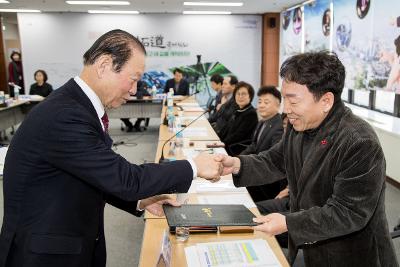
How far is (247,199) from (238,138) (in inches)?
85.6

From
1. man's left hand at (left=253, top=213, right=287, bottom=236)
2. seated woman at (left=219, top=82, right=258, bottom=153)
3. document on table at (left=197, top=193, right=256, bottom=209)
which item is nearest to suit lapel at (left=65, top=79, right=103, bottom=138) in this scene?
man's left hand at (left=253, top=213, right=287, bottom=236)

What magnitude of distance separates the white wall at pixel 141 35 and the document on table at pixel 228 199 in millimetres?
8917

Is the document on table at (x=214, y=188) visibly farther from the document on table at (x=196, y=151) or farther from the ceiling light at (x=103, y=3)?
the ceiling light at (x=103, y=3)

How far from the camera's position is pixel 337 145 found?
1341 millimetres

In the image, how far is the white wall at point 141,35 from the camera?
10445mm

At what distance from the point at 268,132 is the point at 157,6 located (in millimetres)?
6937

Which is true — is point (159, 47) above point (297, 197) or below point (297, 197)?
above

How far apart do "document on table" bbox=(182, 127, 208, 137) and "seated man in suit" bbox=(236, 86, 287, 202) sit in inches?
29.5

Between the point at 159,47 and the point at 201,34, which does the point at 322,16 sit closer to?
the point at 201,34

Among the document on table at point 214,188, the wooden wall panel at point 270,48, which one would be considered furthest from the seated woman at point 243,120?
the wooden wall panel at point 270,48

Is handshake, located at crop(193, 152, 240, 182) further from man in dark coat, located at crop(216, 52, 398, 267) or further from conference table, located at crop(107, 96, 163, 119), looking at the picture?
conference table, located at crop(107, 96, 163, 119)

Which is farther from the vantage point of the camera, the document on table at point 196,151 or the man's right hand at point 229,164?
the document on table at point 196,151

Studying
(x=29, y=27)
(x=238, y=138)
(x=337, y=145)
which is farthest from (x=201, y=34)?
(x=337, y=145)

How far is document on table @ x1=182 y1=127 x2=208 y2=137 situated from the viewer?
4172mm
